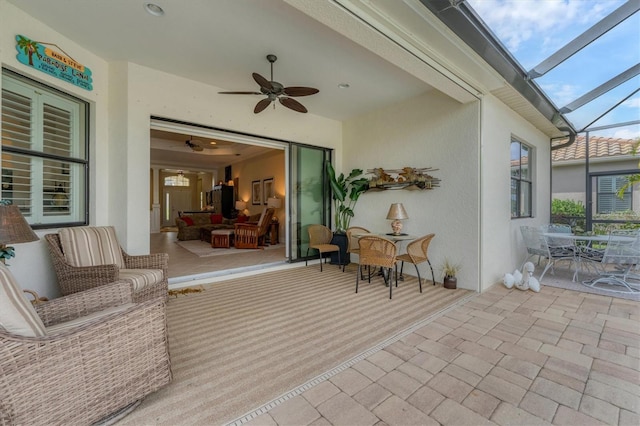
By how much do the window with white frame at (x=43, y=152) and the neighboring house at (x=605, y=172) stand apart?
951 centimetres

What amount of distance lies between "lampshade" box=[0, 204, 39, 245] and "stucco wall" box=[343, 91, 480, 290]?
15.2 ft

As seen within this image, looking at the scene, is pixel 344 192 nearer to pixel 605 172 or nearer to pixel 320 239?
pixel 320 239

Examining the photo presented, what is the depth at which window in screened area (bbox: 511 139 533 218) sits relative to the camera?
193 inches

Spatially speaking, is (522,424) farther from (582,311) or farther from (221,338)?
(582,311)

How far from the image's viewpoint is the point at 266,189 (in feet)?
29.9

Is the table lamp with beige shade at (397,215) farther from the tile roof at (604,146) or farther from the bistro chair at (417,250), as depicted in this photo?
the tile roof at (604,146)

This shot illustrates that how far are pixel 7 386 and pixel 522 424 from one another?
2.52 metres

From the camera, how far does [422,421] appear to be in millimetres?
1521

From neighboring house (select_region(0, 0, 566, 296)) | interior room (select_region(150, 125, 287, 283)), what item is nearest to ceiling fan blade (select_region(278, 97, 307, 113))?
neighboring house (select_region(0, 0, 566, 296))

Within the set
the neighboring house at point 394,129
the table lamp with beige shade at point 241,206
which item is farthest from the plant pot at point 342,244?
the table lamp with beige shade at point 241,206

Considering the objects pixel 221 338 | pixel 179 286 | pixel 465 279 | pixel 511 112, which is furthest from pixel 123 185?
pixel 511 112

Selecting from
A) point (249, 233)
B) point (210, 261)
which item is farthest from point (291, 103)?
point (249, 233)

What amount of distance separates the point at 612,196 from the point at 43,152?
1012cm

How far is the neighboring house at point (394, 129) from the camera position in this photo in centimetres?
267
